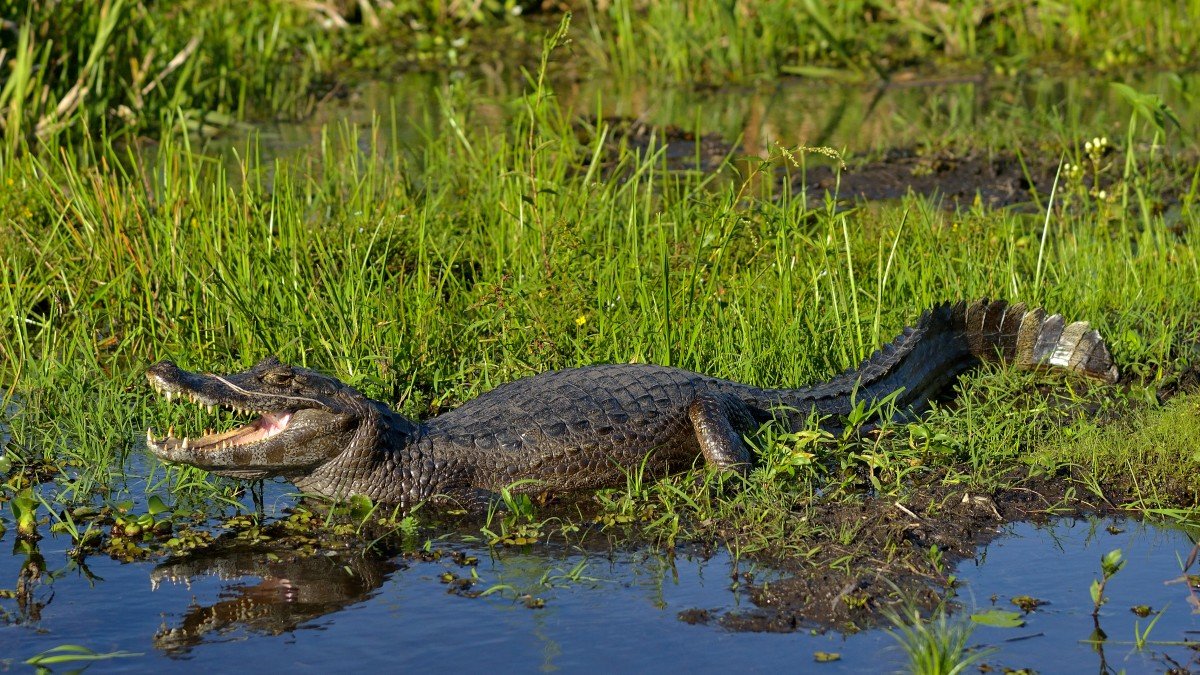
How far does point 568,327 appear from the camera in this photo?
582 cm

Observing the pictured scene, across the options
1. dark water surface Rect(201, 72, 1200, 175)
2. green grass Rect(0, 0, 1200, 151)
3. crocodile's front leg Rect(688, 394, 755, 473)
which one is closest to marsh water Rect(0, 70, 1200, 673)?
crocodile's front leg Rect(688, 394, 755, 473)

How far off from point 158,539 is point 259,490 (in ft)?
1.72

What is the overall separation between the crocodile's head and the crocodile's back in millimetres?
322

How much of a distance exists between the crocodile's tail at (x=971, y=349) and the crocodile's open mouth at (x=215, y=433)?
188 cm

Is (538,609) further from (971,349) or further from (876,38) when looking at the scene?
(876,38)

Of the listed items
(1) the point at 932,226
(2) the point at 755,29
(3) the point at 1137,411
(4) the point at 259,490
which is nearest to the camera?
(4) the point at 259,490

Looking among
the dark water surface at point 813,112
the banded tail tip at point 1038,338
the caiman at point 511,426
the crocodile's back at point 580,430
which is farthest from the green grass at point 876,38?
the crocodile's back at point 580,430

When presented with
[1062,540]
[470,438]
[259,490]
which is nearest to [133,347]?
[259,490]

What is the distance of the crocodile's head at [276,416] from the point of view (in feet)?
15.2

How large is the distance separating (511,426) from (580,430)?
235 millimetres

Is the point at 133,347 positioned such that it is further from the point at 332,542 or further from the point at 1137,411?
the point at 1137,411

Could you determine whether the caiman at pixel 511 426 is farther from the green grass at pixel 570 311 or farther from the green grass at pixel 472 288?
the green grass at pixel 472 288

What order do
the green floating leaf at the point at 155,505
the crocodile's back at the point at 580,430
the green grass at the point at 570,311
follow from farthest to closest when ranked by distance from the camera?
the crocodile's back at the point at 580,430 → the green grass at the point at 570,311 → the green floating leaf at the point at 155,505

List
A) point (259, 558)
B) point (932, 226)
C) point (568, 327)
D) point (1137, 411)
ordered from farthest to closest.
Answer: point (932, 226) < point (568, 327) < point (1137, 411) < point (259, 558)
